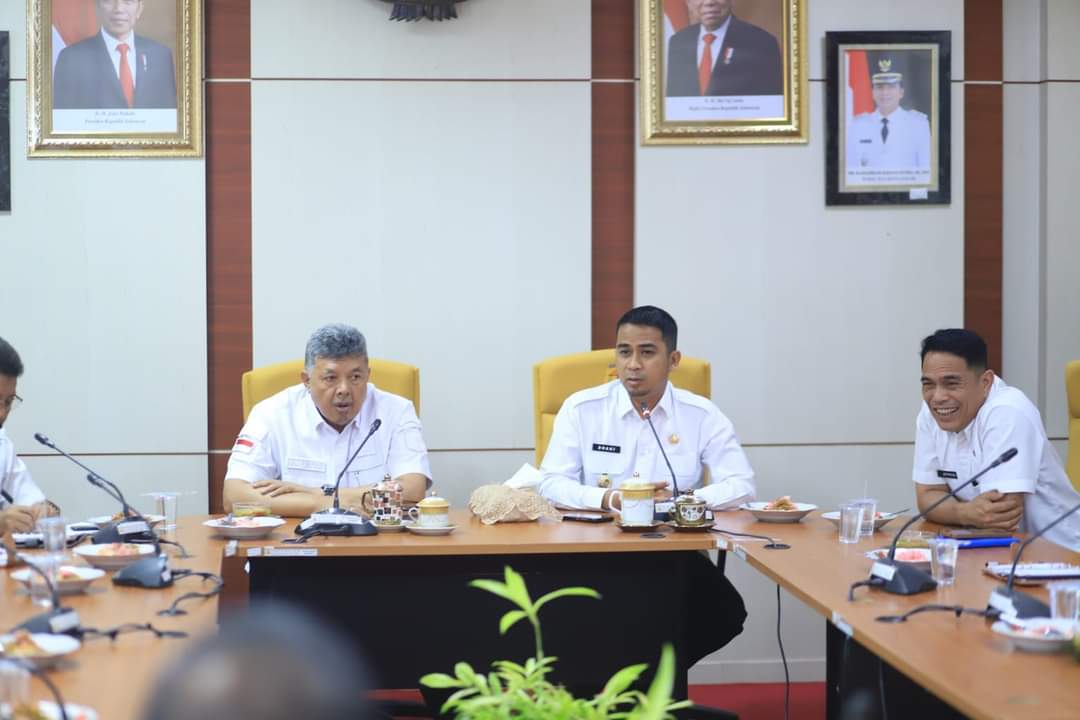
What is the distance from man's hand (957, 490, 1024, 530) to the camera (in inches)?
125

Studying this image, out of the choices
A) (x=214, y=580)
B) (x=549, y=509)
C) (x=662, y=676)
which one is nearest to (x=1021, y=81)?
(x=549, y=509)

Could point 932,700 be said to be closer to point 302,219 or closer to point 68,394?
point 302,219

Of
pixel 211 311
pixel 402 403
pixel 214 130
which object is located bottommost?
pixel 402 403

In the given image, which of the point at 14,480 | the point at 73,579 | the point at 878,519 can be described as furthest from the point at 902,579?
the point at 14,480

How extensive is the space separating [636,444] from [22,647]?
2.48 metres

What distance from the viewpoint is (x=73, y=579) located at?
7.83 ft

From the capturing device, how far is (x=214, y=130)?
183 inches

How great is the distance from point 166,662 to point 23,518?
2.77 metres

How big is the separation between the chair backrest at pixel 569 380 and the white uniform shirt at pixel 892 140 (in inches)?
48.3

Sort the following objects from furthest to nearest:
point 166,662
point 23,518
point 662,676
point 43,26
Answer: point 43,26
point 23,518
point 662,676
point 166,662

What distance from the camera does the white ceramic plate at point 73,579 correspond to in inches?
93.3

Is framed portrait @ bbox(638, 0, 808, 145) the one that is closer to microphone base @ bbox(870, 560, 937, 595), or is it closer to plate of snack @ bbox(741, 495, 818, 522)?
plate of snack @ bbox(741, 495, 818, 522)

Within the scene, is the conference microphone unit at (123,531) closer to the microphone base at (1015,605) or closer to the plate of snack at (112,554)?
the plate of snack at (112,554)

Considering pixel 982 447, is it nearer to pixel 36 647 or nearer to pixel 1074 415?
pixel 1074 415
